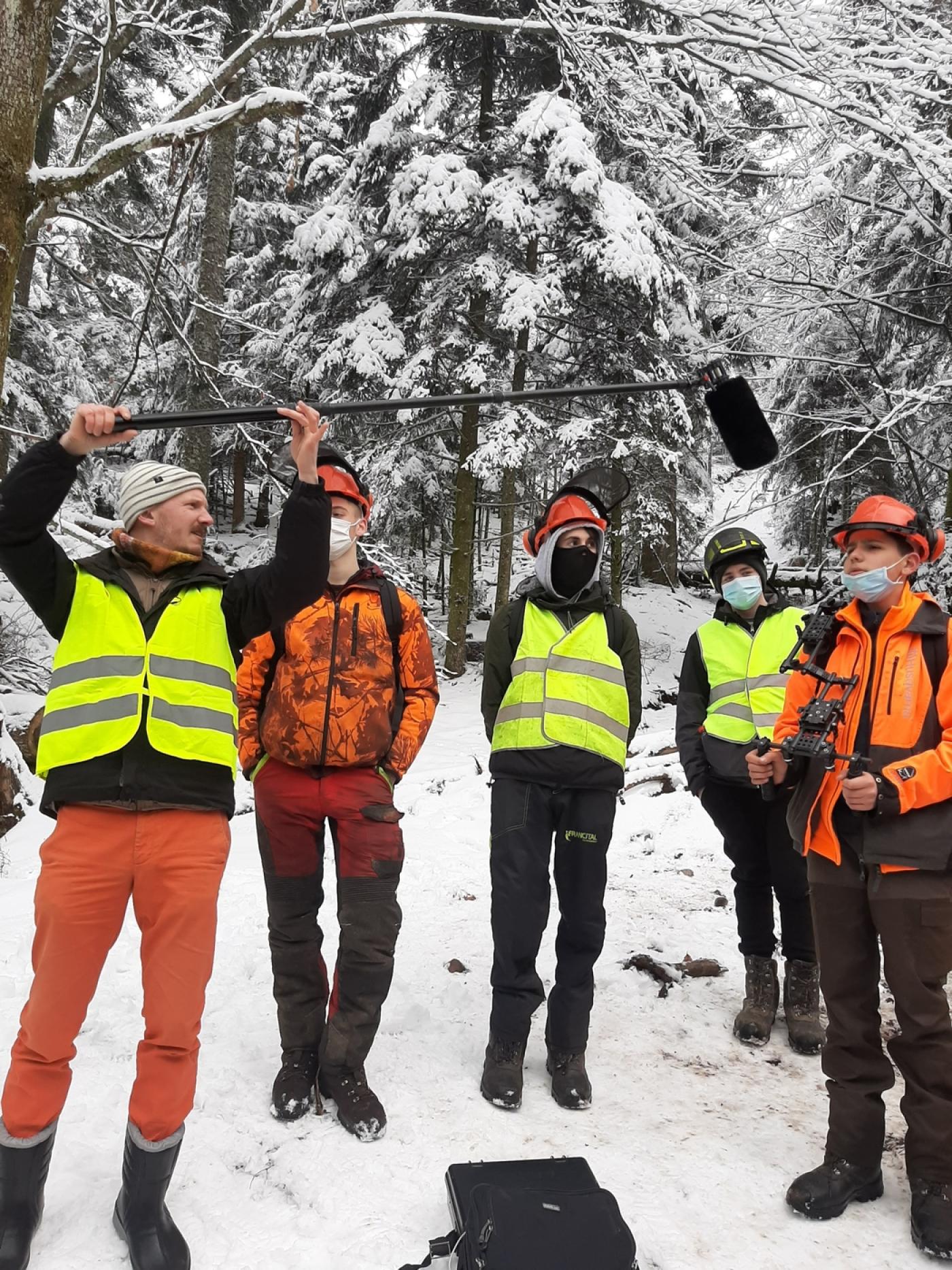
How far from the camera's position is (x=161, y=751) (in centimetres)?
268

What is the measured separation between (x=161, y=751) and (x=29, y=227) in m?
2.65

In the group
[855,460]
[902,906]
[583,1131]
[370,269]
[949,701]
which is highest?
[370,269]

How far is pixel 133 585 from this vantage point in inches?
110

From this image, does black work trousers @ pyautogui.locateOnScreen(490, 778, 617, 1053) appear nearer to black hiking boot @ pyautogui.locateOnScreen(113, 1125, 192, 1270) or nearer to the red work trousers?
the red work trousers

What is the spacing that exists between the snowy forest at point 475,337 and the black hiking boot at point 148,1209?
11 cm

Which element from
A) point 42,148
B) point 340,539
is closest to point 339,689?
point 340,539

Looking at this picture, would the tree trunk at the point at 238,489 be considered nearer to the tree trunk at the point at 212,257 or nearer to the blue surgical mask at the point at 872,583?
the tree trunk at the point at 212,257

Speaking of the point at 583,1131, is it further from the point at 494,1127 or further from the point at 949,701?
the point at 949,701

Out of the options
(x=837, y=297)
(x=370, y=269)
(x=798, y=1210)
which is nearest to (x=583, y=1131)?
(x=798, y=1210)

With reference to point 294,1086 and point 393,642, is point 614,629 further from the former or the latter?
point 294,1086

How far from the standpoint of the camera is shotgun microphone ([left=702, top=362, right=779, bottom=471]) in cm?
326

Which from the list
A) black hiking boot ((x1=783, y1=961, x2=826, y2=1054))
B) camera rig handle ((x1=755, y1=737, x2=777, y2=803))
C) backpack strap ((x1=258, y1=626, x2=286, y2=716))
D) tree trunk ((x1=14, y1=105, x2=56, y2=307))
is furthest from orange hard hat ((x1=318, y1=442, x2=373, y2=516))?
tree trunk ((x1=14, y1=105, x2=56, y2=307))

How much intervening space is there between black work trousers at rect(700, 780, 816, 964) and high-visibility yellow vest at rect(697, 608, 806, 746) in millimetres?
295

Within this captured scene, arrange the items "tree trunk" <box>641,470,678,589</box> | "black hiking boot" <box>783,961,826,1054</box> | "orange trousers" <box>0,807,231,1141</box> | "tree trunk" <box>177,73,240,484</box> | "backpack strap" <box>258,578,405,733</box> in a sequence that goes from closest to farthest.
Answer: "orange trousers" <box>0,807,231,1141</box> < "backpack strap" <box>258,578,405,733</box> < "black hiking boot" <box>783,961,826,1054</box> < "tree trunk" <box>177,73,240,484</box> < "tree trunk" <box>641,470,678,589</box>
